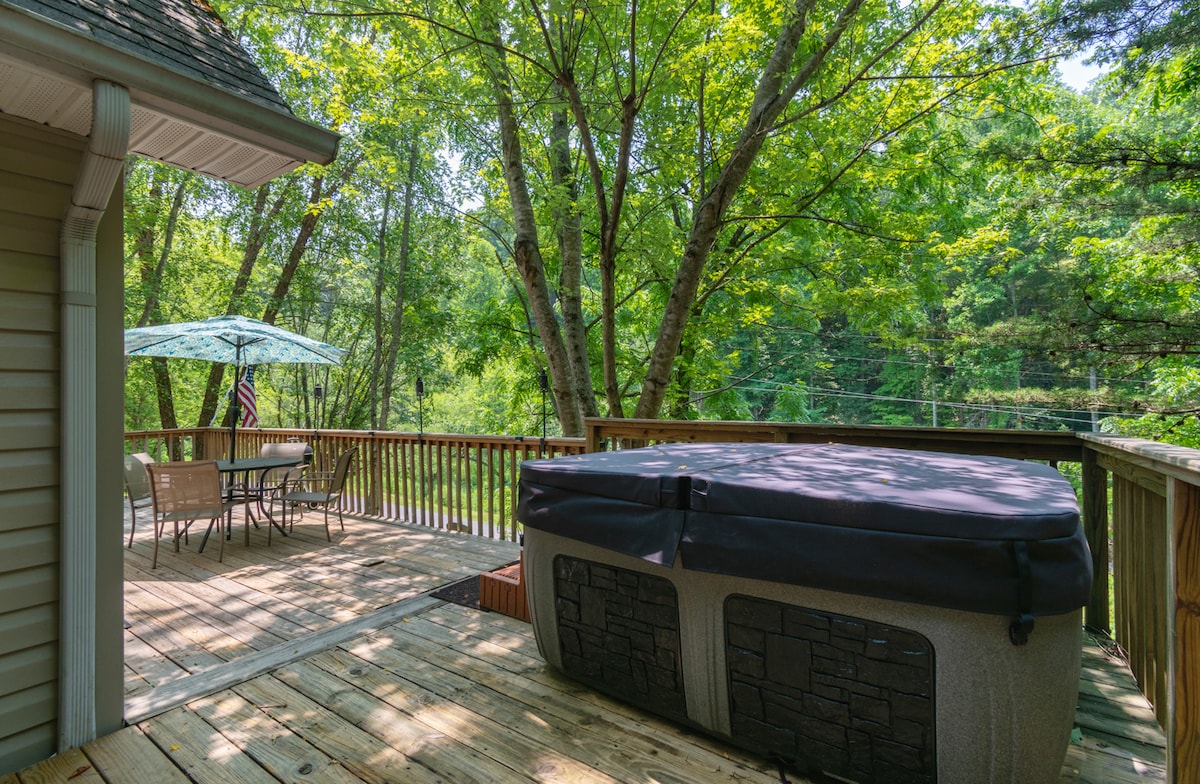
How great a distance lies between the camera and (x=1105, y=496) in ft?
9.01

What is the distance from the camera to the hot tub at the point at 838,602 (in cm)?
142

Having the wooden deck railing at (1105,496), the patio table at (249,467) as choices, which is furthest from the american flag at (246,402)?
the patio table at (249,467)

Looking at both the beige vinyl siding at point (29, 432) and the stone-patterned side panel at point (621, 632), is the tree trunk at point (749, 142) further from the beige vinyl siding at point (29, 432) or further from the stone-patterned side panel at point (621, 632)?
the beige vinyl siding at point (29, 432)

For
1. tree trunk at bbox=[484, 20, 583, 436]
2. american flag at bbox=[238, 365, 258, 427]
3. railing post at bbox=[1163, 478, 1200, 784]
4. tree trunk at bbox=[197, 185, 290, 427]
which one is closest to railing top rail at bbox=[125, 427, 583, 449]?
american flag at bbox=[238, 365, 258, 427]

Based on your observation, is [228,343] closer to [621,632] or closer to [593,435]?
[593,435]

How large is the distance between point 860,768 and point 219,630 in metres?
3.14

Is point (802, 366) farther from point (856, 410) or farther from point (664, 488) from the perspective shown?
point (664, 488)

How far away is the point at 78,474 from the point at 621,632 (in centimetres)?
206

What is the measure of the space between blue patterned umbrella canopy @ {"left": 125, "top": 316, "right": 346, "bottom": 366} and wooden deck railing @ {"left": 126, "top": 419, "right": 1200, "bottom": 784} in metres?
1.09

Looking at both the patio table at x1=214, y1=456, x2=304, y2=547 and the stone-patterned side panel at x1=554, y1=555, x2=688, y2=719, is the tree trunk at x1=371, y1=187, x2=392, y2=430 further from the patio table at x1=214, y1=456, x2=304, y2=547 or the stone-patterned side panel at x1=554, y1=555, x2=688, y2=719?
the stone-patterned side panel at x1=554, y1=555, x2=688, y2=719

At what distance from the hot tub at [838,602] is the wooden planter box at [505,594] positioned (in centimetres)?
88

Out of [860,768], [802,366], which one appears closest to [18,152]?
[860,768]

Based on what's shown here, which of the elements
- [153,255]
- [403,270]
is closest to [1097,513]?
[403,270]

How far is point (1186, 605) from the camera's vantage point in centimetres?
140
